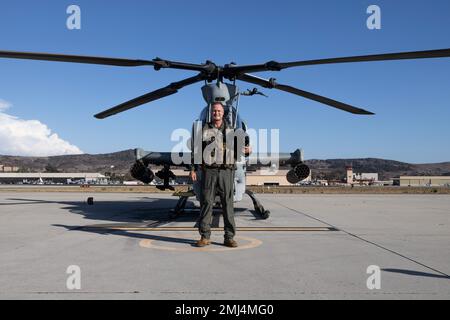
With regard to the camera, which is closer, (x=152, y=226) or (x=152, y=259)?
(x=152, y=259)

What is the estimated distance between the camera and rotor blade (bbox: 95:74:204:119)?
10992 millimetres

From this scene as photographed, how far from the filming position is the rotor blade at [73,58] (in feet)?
26.0

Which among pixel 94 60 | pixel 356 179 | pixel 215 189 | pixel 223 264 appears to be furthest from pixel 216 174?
pixel 356 179

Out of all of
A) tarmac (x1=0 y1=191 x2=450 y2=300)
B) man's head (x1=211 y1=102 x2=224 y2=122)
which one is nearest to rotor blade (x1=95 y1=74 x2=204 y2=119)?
man's head (x1=211 y1=102 x2=224 y2=122)

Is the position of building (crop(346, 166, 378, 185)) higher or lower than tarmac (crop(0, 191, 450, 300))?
lower

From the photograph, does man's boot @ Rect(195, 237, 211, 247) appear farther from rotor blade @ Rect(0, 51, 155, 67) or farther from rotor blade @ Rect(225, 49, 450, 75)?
rotor blade @ Rect(225, 49, 450, 75)

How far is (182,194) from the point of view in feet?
36.8

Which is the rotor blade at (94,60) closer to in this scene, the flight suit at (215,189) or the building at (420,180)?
the flight suit at (215,189)

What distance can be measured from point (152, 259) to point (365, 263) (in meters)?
3.25

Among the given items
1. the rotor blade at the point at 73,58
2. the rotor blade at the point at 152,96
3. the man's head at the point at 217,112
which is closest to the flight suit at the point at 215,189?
the man's head at the point at 217,112

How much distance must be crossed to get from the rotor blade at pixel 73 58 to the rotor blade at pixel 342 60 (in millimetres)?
2514
